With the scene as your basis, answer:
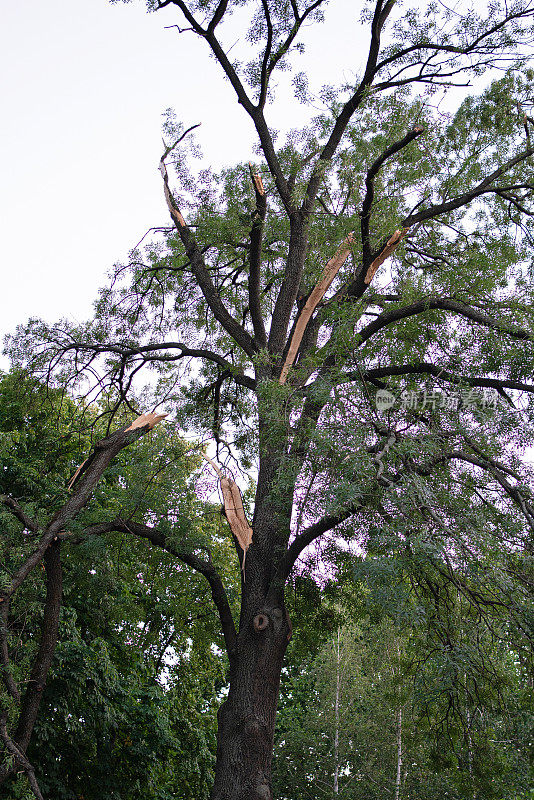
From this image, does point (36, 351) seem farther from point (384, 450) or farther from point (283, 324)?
point (384, 450)

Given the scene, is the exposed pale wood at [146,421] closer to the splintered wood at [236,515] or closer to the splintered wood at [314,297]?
the splintered wood at [236,515]

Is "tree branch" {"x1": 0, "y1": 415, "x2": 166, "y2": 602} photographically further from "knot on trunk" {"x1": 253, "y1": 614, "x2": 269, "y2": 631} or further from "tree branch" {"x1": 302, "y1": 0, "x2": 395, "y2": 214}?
"tree branch" {"x1": 302, "y1": 0, "x2": 395, "y2": 214}

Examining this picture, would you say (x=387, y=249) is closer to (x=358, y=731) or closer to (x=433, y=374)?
(x=433, y=374)

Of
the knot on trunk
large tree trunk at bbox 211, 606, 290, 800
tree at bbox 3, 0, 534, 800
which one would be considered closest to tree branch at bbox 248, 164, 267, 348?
tree at bbox 3, 0, 534, 800

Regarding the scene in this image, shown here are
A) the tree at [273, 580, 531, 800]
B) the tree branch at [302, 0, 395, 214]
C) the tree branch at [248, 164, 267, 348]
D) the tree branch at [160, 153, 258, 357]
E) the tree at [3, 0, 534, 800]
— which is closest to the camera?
the tree at [3, 0, 534, 800]

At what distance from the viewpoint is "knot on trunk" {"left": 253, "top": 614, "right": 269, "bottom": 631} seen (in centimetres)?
680

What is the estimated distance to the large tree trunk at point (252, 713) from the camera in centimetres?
612

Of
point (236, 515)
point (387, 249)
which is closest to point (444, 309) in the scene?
point (387, 249)

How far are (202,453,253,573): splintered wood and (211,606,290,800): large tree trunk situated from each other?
0.85 metres

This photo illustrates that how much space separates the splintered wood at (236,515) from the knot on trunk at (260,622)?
75 cm

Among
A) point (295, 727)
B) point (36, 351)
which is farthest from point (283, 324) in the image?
point (295, 727)

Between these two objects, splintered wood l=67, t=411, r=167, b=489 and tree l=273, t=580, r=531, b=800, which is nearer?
splintered wood l=67, t=411, r=167, b=489

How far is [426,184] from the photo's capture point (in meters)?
9.14

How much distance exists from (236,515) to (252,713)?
7.08 ft
